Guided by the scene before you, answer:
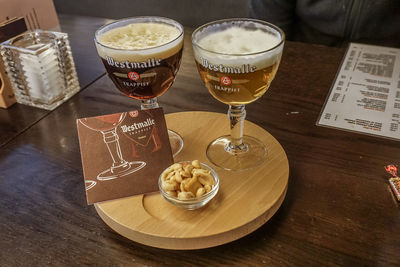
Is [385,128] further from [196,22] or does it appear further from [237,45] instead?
[196,22]

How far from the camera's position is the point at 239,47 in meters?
0.63

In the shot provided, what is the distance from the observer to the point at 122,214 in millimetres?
585

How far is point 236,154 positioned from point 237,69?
0.19 meters

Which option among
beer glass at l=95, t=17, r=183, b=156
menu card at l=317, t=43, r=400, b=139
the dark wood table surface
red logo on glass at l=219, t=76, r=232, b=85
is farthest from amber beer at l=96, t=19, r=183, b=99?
menu card at l=317, t=43, r=400, b=139

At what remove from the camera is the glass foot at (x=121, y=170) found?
638mm

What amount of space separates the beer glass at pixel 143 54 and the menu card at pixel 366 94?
1.21ft

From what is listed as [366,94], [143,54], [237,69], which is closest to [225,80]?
[237,69]

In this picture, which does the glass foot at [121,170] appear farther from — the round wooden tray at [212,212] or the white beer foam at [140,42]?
the white beer foam at [140,42]

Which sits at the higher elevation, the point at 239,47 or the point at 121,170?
the point at 239,47

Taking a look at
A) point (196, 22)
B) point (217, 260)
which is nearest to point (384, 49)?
point (217, 260)

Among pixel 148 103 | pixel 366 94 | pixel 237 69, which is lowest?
pixel 366 94

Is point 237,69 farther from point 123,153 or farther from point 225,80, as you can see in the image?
point 123,153

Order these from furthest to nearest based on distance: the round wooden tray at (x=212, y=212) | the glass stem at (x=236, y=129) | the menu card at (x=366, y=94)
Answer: the menu card at (x=366, y=94)
the glass stem at (x=236, y=129)
the round wooden tray at (x=212, y=212)

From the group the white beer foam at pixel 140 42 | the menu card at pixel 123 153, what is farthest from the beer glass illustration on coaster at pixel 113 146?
the white beer foam at pixel 140 42
